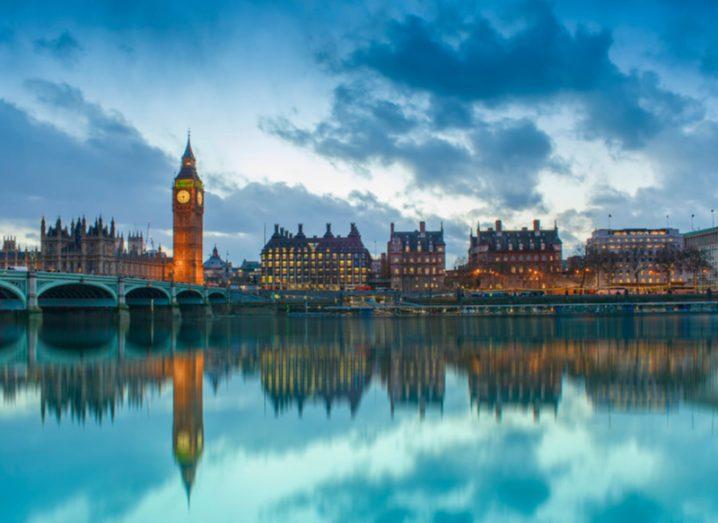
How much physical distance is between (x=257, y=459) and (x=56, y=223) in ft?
492

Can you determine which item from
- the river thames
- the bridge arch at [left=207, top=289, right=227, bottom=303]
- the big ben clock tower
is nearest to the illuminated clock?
the big ben clock tower

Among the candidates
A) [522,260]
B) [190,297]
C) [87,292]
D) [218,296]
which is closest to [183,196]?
[218,296]

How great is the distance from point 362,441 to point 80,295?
78.7m

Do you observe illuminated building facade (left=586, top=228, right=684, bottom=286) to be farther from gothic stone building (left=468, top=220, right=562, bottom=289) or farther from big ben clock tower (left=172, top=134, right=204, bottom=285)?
big ben clock tower (left=172, top=134, right=204, bottom=285)

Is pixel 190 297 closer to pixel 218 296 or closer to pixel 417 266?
pixel 218 296

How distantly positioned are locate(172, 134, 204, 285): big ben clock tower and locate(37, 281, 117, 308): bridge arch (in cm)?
9368

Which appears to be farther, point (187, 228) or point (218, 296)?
point (187, 228)

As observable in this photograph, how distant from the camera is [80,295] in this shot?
87.9 meters

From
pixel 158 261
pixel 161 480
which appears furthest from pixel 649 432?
pixel 158 261

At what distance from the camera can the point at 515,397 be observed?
2342 centimetres

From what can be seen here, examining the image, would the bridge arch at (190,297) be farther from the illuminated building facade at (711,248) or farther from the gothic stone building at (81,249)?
the illuminated building facade at (711,248)

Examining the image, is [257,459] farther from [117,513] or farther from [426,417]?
[426,417]

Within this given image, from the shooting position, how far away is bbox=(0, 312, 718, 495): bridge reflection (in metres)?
22.5

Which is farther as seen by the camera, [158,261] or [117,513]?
[158,261]
